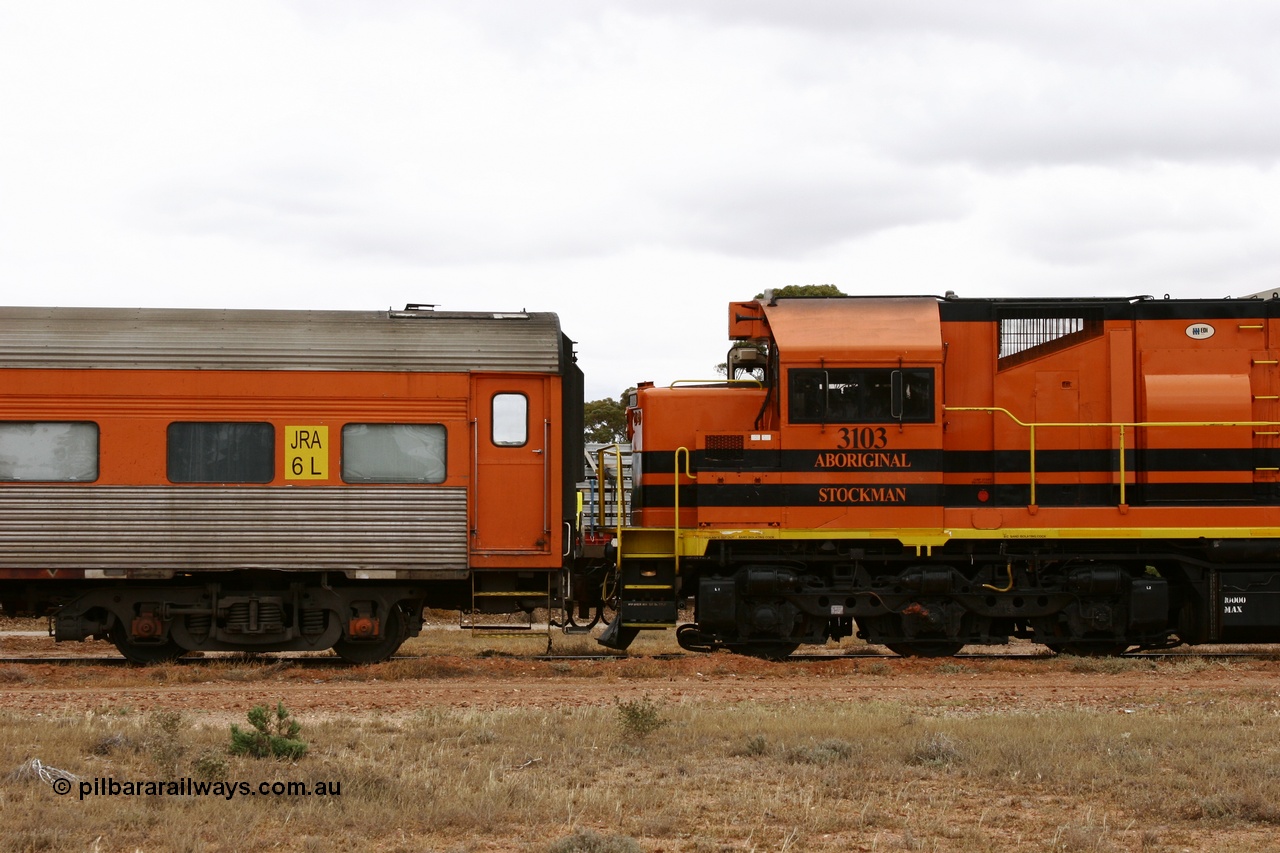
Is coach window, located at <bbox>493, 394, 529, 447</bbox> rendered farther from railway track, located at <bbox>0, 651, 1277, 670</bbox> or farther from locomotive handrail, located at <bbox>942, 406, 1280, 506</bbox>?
locomotive handrail, located at <bbox>942, 406, 1280, 506</bbox>

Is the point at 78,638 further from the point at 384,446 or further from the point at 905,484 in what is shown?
the point at 905,484

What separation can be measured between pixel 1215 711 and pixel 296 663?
11.0 metres

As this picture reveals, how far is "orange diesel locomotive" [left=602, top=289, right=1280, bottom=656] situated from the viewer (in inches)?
619

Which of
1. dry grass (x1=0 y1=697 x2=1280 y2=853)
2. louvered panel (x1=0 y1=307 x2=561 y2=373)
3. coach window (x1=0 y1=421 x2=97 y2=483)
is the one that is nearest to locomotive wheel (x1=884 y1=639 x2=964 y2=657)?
dry grass (x1=0 y1=697 x2=1280 y2=853)

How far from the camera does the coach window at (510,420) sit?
52.0 feet

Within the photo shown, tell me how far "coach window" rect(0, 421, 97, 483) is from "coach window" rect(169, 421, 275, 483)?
1022mm

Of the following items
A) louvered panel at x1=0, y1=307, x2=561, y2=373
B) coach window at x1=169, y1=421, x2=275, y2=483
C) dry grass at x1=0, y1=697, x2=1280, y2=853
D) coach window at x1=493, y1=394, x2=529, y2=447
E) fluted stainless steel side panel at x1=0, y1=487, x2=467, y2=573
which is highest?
louvered panel at x1=0, y1=307, x2=561, y2=373

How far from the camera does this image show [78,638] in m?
15.7

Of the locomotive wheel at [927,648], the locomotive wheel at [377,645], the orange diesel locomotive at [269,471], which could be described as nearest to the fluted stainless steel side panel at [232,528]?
the orange diesel locomotive at [269,471]

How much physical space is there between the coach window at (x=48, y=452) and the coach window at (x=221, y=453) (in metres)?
1.02

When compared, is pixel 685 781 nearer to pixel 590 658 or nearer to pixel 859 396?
pixel 859 396

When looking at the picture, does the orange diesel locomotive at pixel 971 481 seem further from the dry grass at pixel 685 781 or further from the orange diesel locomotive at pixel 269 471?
the dry grass at pixel 685 781

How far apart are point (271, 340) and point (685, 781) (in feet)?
29.1

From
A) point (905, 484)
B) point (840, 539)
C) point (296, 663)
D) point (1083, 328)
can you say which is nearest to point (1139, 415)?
point (1083, 328)
